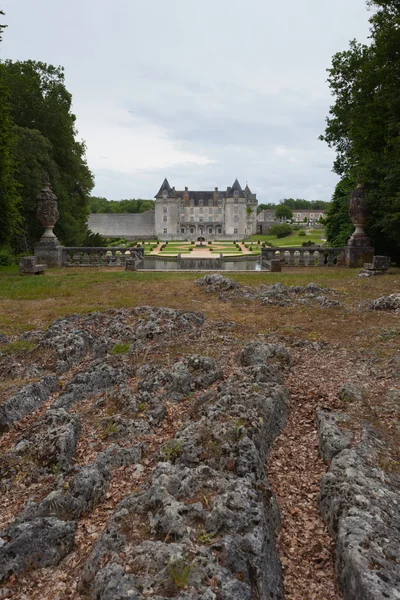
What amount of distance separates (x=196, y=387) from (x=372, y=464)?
2.18 metres

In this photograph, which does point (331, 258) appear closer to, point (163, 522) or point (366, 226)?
point (366, 226)

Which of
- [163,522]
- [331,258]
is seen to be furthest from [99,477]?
[331,258]

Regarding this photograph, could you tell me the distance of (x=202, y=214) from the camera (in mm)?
88562

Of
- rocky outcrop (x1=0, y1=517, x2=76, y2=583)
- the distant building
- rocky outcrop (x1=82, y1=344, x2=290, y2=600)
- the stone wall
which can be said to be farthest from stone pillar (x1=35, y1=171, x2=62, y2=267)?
the stone wall

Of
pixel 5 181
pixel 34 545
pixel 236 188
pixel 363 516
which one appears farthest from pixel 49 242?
pixel 236 188

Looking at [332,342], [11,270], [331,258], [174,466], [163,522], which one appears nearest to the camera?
[163,522]

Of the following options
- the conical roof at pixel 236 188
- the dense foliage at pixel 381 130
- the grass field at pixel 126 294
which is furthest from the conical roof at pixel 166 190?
the grass field at pixel 126 294

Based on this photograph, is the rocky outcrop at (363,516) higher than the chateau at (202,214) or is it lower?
lower

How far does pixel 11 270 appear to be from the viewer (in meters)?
15.8

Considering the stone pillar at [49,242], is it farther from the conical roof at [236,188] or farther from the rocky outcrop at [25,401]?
the conical roof at [236,188]

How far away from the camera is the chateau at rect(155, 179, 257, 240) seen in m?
83.4

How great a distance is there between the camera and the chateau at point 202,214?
274 ft

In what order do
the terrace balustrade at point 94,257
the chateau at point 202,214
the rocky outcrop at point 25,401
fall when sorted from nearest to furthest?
the rocky outcrop at point 25,401 < the terrace balustrade at point 94,257 < the chateau at point 202,214

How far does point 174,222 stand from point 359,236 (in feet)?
230
